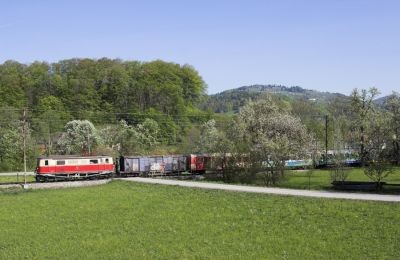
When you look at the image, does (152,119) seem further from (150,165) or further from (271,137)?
(271,137)

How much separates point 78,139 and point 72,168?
28.5 metres

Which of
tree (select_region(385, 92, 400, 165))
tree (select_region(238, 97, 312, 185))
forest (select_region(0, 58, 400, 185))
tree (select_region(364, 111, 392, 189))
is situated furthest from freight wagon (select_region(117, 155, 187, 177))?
tree (select_region(385, 92, 400, 165))

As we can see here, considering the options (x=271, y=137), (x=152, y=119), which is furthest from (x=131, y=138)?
(x=271, y=137)

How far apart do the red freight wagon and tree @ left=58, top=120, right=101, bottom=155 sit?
83.8ft

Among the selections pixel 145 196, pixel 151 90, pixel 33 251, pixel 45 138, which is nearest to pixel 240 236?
pixel 33 251

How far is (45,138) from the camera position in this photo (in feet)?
267

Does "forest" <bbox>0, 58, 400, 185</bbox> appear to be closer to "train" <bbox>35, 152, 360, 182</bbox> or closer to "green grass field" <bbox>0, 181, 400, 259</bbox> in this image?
"train" <bbox>35, 152, 360, 182</bbox>

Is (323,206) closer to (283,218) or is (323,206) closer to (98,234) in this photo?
(283,218)

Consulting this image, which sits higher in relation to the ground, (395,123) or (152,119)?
(152,119)

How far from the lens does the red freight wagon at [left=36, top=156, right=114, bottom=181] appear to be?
45.5 metres

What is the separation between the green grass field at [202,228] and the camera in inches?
647

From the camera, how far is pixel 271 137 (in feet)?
146

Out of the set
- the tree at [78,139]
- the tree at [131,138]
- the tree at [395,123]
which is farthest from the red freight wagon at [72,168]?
the tree at [395,123]

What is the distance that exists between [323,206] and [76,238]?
11.8 meters
